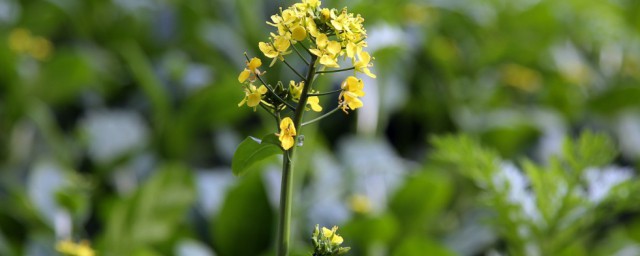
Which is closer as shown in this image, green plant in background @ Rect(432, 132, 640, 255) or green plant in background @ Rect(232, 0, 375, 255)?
green plant in background @ Rect(232, 0, 375, 255)

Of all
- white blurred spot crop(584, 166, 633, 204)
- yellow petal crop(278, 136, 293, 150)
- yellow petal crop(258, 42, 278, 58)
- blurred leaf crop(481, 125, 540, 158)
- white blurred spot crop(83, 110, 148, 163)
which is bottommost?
yellow petal crop(278, 136, 293, 150)

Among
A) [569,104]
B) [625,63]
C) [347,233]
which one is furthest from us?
[625,63]

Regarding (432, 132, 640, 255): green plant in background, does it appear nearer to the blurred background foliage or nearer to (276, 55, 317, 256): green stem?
the blurred background foliage

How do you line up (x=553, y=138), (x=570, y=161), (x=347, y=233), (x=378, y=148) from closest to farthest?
1. (x=570, y=161)
2. (x=347, y=233)
3. (x=378, y=148)
4. (x=553, y=138)

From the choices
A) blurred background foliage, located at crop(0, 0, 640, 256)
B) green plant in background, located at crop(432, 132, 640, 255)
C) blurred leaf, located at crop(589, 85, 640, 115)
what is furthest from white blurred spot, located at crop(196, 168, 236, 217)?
blurred leaf, located at crop(589, 85, 640, 115)

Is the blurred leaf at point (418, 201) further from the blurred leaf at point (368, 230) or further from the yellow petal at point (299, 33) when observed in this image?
the yellow petal at point (299, 33)

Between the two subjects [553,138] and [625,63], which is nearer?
[553,138]

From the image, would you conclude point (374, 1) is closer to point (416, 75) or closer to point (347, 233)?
point (416, 75)

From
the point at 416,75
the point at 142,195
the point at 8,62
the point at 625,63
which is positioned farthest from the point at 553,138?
the point at 8,62

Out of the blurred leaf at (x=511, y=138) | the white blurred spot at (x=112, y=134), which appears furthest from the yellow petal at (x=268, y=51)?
the blurred leaf at (x=511, y=138)

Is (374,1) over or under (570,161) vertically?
over
